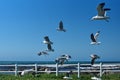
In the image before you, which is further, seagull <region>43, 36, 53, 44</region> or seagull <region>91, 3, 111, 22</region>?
seagull <region>43, 36, 53, 44</region>

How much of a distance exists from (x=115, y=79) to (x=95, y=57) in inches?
132

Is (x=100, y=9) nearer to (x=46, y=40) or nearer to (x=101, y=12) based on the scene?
(x=101, y=12)

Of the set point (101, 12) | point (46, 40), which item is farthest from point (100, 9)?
point (46, 40)

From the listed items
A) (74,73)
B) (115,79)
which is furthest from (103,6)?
(74,73)

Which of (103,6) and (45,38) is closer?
(103,6)

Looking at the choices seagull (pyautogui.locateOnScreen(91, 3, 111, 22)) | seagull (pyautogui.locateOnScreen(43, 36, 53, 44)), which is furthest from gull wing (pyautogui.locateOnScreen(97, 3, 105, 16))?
seagull (pyautogui.locateOnScreen(43, 36, 53, 44))

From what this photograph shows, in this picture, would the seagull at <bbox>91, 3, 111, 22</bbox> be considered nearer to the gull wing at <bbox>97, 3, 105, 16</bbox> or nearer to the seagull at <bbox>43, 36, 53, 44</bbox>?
the gull wing at <bbox>97, 3, 105, 16</bbox>

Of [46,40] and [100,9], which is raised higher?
[100,9]

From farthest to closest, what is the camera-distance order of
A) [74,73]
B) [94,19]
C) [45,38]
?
[74,73]
[45,38]
[94,19]

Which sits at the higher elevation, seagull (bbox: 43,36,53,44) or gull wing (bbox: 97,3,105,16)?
gull wing (bbox: 97,3,105,16)

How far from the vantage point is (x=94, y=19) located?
2155cm

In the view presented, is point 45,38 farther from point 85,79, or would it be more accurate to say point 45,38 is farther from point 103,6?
point 103,6

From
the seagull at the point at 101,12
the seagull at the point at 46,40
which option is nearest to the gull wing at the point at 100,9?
the seagull at the point at 101,12

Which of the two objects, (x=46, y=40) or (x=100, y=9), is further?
(x=46, y=40)
